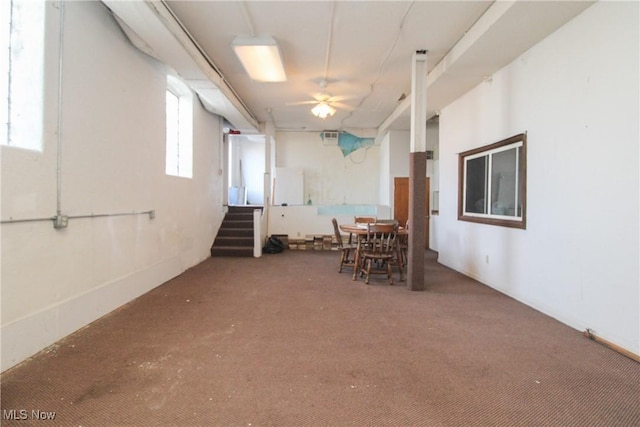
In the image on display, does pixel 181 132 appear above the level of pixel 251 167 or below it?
below

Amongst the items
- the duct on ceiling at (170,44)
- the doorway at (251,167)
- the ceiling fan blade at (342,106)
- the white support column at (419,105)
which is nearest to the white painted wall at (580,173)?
the white support column at (419,105)

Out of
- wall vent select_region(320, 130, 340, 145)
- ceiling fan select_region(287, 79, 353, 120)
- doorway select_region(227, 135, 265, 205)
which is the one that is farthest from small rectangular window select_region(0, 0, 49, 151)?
doorway select_region(227, 135, 265, 205)

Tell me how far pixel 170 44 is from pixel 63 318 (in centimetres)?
284

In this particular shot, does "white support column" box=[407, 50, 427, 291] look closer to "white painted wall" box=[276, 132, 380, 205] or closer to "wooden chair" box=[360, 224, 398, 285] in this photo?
"wooden chair" box=[360, 224, 398, 285]

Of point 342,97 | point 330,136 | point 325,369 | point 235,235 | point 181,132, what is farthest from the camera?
point 330,136

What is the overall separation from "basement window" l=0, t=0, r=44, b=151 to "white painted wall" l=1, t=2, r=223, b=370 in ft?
0.21

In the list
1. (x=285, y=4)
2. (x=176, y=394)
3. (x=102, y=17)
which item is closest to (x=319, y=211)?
(x=285, y=4)

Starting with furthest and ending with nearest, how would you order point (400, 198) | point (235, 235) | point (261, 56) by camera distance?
point (400, 198), point (235, 235), point (261, 56)

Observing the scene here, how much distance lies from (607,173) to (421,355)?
2.12 m

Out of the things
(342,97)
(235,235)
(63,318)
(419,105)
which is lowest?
(63,318)

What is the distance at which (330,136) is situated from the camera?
801 cm

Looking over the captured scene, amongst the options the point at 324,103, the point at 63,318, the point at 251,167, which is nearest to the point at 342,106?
the point at 324,103

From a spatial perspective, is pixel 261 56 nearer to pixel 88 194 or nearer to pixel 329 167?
pixel 88 194

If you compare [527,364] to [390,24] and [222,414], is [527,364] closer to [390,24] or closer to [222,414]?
[222,414]
